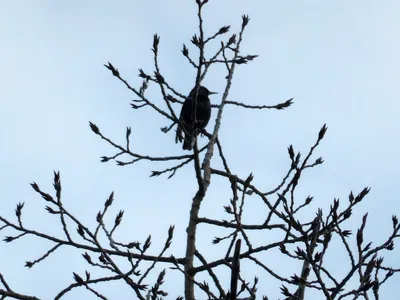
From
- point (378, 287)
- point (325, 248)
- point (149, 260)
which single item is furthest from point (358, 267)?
point (149, 260)

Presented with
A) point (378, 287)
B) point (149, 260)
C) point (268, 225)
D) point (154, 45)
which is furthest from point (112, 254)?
point (378, 287)

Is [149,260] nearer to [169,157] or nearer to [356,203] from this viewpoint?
[169,157]

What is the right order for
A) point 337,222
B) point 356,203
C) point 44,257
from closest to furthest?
point 337,222
point 356,203
point 44,257

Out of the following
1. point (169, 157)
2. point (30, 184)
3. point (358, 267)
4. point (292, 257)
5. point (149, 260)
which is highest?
point (169, 157)

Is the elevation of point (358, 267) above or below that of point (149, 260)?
below

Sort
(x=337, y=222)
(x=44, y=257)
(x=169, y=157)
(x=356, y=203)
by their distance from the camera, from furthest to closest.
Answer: (x=169, y=157) < (x=44, y=257) < (x=356, y=203) < (x=337, y=222)

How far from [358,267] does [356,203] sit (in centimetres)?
79

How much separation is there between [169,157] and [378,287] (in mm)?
2435

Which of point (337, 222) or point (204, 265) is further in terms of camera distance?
point (204, 265)

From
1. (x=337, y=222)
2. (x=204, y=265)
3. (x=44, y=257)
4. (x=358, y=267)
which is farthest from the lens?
(x=44, y=257)

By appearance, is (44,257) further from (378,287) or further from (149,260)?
(378,287)

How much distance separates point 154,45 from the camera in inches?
194

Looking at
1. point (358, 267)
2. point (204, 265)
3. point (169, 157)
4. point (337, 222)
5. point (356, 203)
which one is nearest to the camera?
point (358, 267)

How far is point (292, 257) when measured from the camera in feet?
14.0
